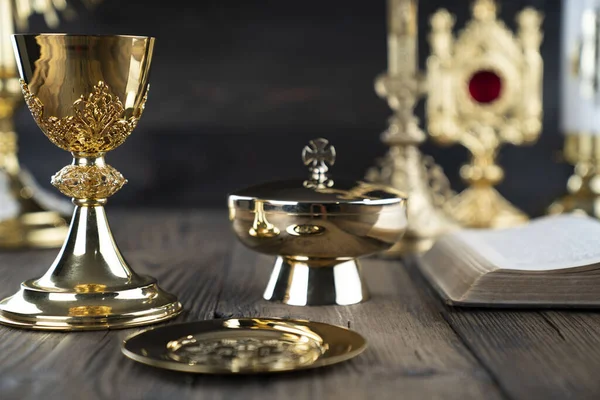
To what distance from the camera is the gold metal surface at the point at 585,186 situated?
4.81 feet

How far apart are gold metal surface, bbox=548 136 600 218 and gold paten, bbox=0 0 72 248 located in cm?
76

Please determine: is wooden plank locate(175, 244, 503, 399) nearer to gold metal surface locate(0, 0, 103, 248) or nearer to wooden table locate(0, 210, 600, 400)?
wooden table locate(0, 210, 600, 400)

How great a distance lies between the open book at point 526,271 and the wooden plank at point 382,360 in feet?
0.12

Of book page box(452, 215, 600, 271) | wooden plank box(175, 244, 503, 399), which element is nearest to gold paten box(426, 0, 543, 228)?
book page box(452, 215, 600, 271)

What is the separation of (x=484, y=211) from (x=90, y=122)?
819mm

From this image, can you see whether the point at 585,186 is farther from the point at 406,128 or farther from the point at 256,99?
the point at 256,99

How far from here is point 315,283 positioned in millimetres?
810

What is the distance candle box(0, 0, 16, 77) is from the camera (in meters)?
1.24

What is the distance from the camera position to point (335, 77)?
70.9 inches

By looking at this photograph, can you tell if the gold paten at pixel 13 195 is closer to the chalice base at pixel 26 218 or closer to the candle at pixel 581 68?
the chalice base at pixel 26 218

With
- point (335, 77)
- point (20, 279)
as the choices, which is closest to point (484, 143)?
point (335, 77)

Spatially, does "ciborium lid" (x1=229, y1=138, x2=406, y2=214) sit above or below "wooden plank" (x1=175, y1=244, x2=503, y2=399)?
above

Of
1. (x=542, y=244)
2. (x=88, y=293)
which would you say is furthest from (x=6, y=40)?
(x=542, y=244)

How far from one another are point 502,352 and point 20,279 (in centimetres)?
53
